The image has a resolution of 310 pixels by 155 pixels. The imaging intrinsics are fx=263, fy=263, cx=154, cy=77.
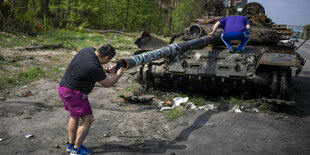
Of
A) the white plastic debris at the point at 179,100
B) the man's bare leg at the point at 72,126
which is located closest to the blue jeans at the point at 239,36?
the white plastic debris at the point at 179,100

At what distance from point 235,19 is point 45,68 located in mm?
6446

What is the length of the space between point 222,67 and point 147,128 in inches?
97.1

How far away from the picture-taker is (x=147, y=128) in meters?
4.92

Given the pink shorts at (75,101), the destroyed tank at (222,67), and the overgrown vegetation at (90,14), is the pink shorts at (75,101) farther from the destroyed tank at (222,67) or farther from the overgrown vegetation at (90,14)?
the overgrown vegetation at (90,14)

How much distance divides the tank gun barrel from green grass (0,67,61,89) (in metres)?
4.47

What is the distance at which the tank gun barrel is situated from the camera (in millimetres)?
3770

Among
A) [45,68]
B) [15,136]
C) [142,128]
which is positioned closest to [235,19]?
[142,128]

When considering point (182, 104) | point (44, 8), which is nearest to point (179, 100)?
point (182, 104)

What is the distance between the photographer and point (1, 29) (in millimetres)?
13195

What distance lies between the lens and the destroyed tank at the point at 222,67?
5.53 meters

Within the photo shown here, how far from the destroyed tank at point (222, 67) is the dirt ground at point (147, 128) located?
0.48 m

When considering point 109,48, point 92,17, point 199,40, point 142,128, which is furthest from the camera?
point 92,17

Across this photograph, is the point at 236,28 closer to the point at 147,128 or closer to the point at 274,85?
the point at 274,85

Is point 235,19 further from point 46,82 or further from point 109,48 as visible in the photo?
point 46,82
